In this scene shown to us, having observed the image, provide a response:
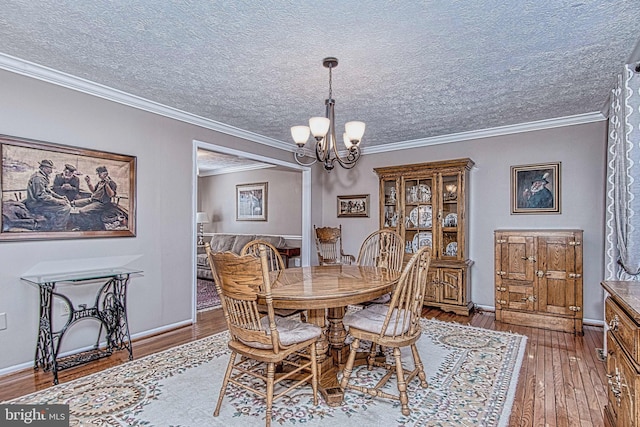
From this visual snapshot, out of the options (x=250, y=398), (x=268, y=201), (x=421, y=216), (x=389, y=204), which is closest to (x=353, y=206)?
(x=389, y=204)

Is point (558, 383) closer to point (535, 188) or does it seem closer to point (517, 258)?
point (517, 258)

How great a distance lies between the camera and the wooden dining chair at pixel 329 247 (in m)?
4.62

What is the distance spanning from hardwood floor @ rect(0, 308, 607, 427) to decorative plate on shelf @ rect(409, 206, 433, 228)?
139 centimetres

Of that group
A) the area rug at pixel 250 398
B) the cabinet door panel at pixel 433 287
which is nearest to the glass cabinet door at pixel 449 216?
the cabinet door panel at pixel 433 287

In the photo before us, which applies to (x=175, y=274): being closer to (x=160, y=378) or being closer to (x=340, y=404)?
(x=160, y=378)

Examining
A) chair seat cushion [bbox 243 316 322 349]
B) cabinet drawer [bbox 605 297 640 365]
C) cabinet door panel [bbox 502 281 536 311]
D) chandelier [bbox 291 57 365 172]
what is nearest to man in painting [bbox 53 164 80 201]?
chandelier [bbox 291 57 365 172]

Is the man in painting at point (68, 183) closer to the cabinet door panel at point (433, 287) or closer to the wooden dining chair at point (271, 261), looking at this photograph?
the wooden dining chair at point (271, 261)

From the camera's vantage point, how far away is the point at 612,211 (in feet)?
9.68

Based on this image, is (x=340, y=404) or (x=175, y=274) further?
(x=175, y=274)

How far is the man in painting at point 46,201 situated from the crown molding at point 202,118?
0.69 metres

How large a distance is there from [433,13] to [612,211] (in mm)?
2340

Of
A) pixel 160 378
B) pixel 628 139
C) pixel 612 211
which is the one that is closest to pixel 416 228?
pixel 612 211

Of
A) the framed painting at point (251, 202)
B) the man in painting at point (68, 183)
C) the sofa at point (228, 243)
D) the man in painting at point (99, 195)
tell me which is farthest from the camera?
the framed painting at point (251, 202)

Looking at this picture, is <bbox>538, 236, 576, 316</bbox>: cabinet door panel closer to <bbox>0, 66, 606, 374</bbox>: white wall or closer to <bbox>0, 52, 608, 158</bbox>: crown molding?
<bbox>0, 66, 606, 374</bbox>: white wall
